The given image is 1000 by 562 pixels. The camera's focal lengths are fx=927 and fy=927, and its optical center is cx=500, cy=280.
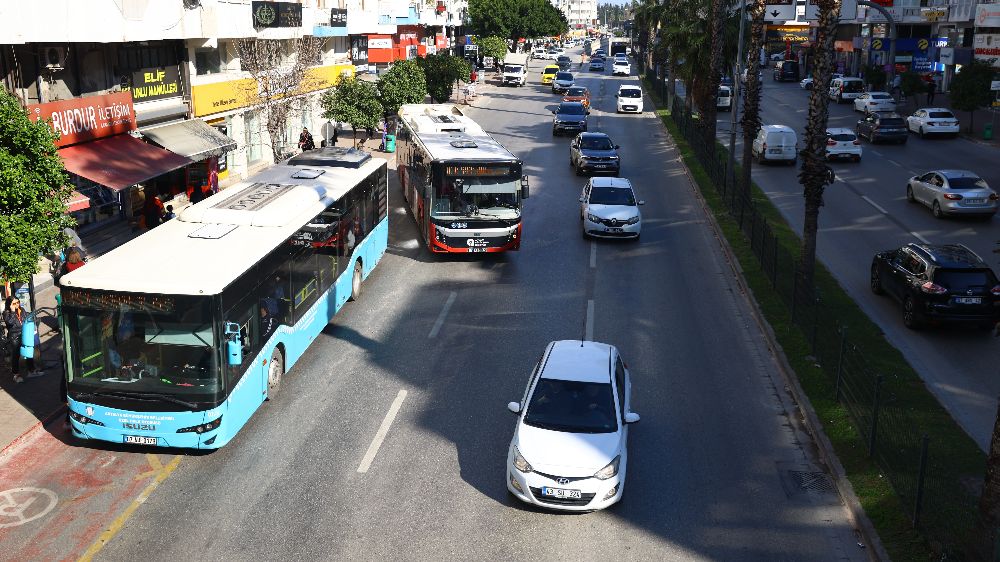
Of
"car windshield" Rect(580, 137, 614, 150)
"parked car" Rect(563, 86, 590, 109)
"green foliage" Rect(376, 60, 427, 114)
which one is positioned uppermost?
"green foliage" Rect(376, 60, 427, 114)

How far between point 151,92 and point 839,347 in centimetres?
2508

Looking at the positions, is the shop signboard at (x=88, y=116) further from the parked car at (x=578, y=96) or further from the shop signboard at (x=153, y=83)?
the parked car at (x=578, y=96)

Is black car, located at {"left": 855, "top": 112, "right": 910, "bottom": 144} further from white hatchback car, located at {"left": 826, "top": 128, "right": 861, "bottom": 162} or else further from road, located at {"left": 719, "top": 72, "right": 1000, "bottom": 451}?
white hatchback car, located at {"left": 826, "top": 128, "right": 861, "bottom": 162}

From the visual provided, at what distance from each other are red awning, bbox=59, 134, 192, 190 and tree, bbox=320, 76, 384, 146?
14.5 metres

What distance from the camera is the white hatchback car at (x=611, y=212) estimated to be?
93.6 ft

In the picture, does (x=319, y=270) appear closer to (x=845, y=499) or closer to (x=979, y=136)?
(x=845, y=499)

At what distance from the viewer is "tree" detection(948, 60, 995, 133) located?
5144 cm

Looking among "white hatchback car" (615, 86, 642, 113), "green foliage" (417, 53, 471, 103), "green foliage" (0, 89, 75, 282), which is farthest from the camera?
"white hatchback car" (615, 86, 642, 113)

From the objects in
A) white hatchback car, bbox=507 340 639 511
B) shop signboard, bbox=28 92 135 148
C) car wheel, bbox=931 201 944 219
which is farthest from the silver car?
shop signboard, bbox=28 92 135 148

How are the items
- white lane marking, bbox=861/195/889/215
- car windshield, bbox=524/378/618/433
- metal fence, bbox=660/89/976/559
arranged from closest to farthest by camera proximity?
metal fence, bbox=660/89/976/559, car windshield, bbox=524/378/618/433, white lane marking, bbox=861/195/889/215

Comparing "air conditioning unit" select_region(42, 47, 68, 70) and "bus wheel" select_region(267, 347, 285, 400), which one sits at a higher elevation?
"air conditioning unit" select_region(42, 47, 68, 70)

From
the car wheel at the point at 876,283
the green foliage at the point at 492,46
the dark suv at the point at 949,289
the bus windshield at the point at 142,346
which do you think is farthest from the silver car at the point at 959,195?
the green foliage at the point at 492,46

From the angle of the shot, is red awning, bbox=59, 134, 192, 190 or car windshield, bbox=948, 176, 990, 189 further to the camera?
car windshield, bbox=948, 176, 990, 189

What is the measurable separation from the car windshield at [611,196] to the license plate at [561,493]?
58.0 ft
